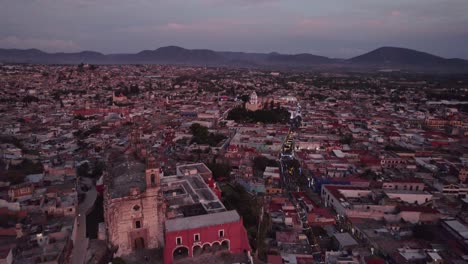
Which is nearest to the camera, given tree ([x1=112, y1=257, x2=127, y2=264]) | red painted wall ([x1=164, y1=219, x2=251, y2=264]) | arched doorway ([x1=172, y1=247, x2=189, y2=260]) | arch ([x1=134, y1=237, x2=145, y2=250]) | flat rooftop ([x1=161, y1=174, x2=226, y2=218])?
tree ([x1=112, y1=257, x2=127, y2=264])

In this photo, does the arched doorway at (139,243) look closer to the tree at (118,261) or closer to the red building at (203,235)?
the tree at (118,261)

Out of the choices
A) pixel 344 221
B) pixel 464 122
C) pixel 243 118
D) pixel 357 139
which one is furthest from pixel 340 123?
pixel 344 221

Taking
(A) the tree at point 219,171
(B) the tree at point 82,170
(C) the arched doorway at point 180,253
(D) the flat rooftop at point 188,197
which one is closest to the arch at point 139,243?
(D) the flat rooftop at point 188,197

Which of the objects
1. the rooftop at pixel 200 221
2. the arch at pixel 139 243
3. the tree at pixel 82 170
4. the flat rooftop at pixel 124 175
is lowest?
the tree at pixel 82 170

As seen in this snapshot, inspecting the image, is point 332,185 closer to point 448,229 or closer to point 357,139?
point 448,229

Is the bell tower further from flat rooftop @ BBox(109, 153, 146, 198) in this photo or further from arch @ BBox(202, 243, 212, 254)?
arch @ BBox(202, 243, 212, 254)

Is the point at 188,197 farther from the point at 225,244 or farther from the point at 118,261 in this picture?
the point at 118,261

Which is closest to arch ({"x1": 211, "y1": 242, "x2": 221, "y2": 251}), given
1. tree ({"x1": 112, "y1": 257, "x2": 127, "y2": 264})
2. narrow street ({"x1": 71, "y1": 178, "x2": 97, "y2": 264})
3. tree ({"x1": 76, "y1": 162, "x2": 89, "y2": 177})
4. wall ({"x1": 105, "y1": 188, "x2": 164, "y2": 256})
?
wall ({"x1": 105, "y1": 188, "x2": 164, "y2": 256})
